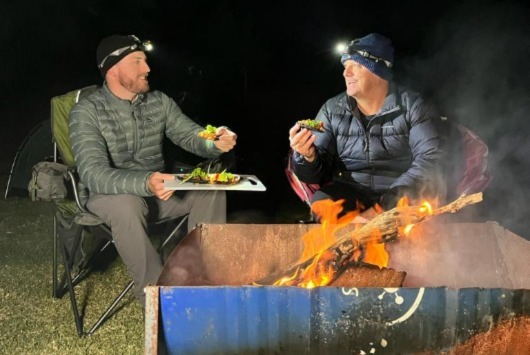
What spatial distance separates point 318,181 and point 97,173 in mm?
1210

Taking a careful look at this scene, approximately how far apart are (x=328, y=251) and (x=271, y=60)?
11598 millimetres

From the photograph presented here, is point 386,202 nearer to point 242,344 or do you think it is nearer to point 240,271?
point 240,271

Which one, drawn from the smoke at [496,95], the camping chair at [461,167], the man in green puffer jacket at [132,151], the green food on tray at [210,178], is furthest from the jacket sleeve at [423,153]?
the smoke at [496,95]

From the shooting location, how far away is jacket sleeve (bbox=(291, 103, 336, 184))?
129 inches

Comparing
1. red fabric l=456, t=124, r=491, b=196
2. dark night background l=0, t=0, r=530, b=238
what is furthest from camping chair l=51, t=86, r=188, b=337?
dark night background l=0, t=0, r=530, b=238

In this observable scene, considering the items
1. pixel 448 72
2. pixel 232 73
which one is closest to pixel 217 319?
pixel 448 72

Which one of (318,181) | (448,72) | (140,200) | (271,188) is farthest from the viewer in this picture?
(448,72)

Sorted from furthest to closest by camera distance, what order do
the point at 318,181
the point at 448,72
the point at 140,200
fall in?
the point at 448,72 < the point at 318,181 < the point at 140,200

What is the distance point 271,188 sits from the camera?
630cm

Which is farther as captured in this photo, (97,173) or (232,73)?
(232,73)

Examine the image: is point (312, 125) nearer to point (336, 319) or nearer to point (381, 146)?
point (381, 146)

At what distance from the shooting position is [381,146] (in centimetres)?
336

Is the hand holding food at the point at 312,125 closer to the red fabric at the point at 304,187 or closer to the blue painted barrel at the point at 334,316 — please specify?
the red fabric at the point at 304,187

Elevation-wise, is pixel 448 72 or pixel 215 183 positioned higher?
pixel 448 72
